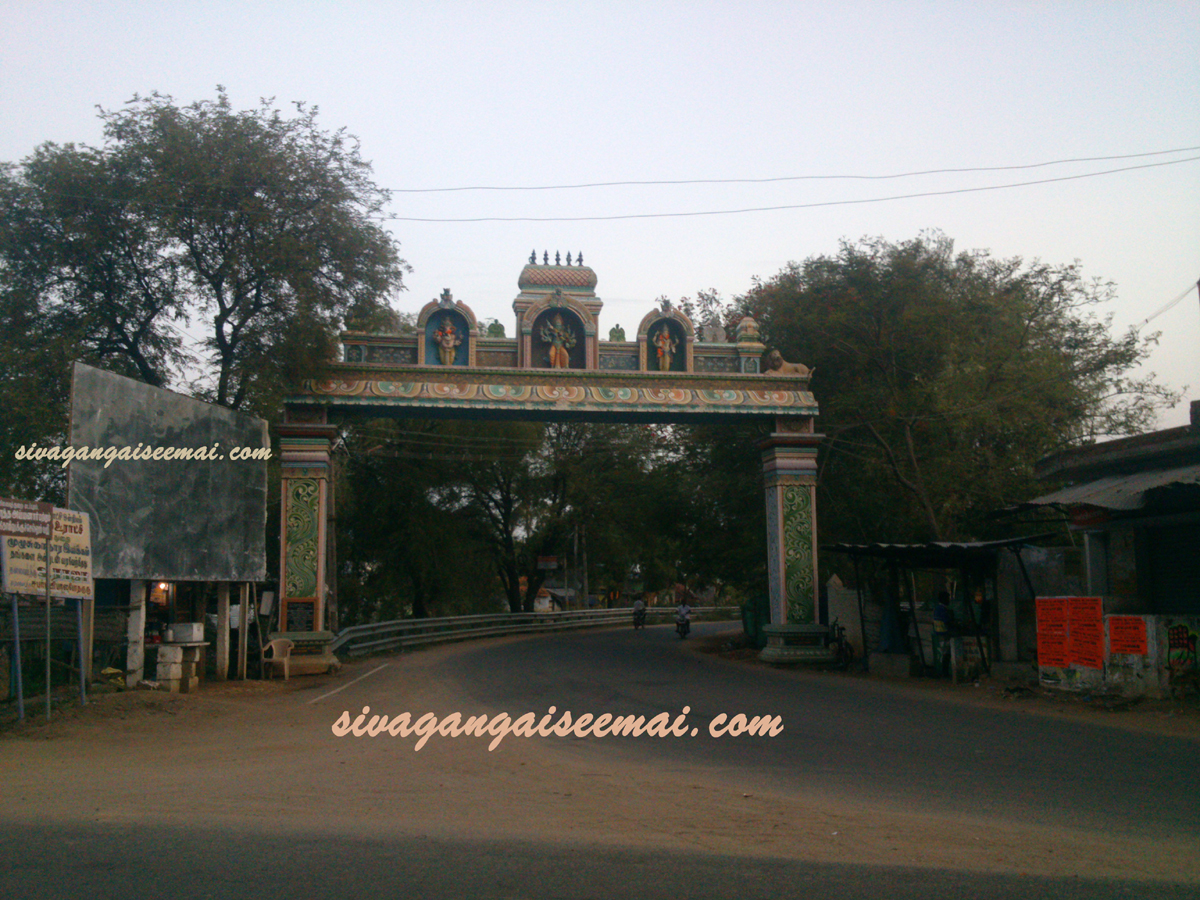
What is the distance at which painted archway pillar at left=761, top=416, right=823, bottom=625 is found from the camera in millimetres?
22297

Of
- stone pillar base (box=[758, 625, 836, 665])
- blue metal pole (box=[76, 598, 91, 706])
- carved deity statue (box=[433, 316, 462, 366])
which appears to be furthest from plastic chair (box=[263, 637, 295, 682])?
stone pillar base (box=[758, 625, 836, 665])

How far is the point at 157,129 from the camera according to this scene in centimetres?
1875

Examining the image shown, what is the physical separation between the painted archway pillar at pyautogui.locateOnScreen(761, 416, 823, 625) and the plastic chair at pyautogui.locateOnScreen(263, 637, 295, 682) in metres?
10.7

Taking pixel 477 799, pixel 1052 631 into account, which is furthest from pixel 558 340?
pixel 477 799

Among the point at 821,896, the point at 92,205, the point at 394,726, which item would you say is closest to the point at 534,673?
the point at 394,726

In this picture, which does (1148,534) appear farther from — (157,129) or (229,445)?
(157,129)

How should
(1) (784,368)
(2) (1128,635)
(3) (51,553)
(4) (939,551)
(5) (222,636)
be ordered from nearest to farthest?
(3) (51,553)
(2) (1128,635)
(5) (222,636)
(4) (939,551)
(1) (784,368)

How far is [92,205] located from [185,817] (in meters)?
14.7

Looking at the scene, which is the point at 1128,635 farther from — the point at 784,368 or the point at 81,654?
the point at 81,654

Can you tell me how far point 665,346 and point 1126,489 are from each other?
10841 mm

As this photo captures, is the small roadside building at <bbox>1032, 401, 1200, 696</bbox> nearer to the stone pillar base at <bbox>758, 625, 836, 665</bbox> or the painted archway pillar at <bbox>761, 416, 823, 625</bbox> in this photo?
the painted archway pillar at <bbox>761, 416, 823, 625</bbox>

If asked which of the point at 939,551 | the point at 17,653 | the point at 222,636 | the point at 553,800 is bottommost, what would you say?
the point at 553,800

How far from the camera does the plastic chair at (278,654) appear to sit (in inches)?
753

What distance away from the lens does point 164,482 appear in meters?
15.5
